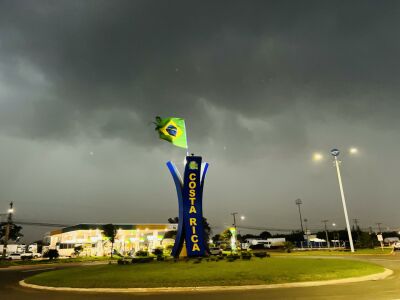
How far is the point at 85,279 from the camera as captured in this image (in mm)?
21031

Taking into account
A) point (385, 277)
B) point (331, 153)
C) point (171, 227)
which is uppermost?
point (331, 153)

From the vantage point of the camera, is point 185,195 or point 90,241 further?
point 90,241

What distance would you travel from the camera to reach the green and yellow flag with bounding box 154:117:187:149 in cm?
3684

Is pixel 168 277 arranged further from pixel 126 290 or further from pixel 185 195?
pixel 185 195

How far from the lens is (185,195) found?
3491cm

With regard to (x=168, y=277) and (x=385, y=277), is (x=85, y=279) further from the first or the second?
(x=385, y=277)

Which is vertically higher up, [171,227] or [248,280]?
[171,227]

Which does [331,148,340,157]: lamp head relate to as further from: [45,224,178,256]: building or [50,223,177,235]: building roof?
[50,223,177,235]: building roof

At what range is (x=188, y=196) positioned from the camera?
115ft

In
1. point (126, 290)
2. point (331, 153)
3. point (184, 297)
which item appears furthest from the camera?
point (331, 153)

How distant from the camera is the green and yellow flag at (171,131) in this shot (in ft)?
121

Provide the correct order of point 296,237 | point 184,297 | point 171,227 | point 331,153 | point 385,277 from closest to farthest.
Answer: point 184,297
point 385,277
point 331,153
point 171,227
point 296,237

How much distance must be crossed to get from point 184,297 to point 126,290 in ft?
14.0

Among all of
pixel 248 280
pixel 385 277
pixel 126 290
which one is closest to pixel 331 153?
pixel 385 277
